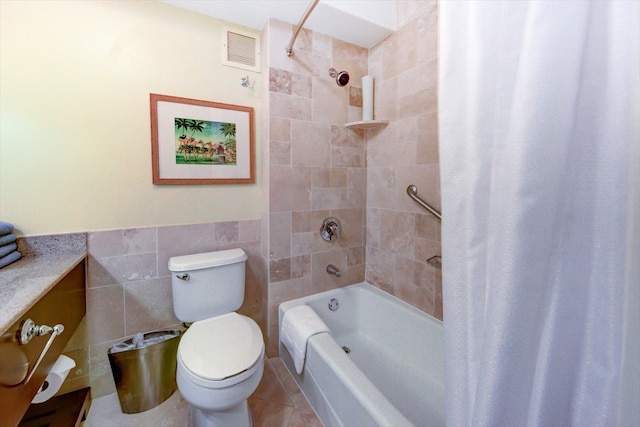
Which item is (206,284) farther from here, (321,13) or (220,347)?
(321,13)

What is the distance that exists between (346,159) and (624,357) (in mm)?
1693

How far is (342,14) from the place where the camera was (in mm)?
1603

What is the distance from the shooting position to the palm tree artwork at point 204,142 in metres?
1.57

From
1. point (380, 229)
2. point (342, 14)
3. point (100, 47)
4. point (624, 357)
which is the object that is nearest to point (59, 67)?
point (100, 47)

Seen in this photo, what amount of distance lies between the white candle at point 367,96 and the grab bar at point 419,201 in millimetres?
581

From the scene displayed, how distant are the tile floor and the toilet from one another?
9 centimetres

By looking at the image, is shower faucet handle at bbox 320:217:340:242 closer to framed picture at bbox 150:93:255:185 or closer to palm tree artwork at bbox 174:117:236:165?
framed picture at bbox 150:93:255:185

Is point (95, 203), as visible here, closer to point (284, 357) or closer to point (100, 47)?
point (100, 47)

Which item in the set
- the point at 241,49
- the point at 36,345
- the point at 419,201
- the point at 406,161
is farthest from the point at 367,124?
the point at 36,345

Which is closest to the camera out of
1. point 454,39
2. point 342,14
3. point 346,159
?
point 454,39

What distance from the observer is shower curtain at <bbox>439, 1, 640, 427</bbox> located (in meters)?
0.38

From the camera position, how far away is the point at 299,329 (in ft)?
4.87

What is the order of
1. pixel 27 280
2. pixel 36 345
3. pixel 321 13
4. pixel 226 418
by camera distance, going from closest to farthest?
1. pixel 36 345
2. pixel 27 280
3. pixel 226 418
4. pixel 321 13

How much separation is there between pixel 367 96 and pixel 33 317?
200 cm
